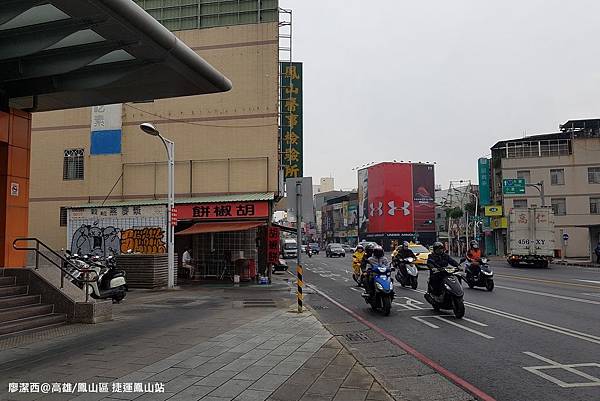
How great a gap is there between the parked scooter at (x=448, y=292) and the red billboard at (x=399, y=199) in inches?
2964

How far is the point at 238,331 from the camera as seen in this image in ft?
31.3

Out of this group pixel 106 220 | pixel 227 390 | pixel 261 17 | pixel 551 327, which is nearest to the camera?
pixel 227 390

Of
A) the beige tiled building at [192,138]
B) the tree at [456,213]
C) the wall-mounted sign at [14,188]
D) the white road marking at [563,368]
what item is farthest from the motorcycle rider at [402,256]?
the tree at [456,213]

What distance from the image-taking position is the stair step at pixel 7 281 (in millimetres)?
10602

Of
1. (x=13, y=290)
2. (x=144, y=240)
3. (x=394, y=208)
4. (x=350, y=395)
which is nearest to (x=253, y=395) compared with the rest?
(x=350, y=395)

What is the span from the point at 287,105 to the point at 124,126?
917 centimetres

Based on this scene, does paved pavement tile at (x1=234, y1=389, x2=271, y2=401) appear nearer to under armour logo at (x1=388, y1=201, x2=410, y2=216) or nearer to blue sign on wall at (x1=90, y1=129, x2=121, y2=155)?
blue sign on wall at (x1=90, y1=129, x2=121, y2=155)

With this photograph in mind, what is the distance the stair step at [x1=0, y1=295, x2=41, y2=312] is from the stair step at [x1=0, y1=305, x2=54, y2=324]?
149 millimetres

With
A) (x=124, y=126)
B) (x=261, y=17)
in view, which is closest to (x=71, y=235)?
(x=124, y=126)

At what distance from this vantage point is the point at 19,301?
1005 cm

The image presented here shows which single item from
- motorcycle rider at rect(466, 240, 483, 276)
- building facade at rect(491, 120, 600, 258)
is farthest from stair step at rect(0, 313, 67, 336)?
building facade at rect(491, 120, 600, 258)

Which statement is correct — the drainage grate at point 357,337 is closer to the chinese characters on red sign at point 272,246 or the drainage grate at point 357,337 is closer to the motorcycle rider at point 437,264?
the motorcycle rider at point 437,264

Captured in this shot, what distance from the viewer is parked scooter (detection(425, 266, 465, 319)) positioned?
10859 mm

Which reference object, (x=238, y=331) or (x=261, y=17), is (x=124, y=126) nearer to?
(x=261, y=17)
